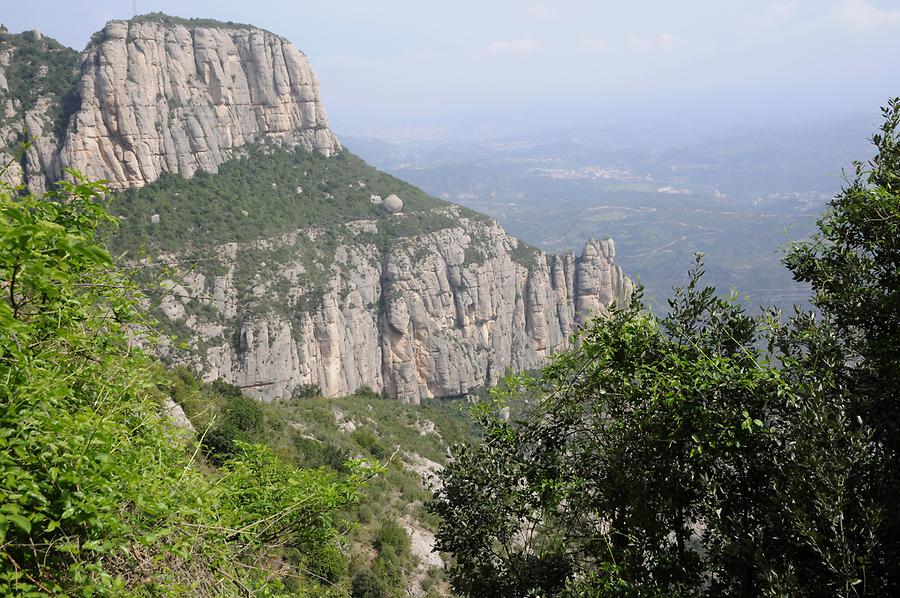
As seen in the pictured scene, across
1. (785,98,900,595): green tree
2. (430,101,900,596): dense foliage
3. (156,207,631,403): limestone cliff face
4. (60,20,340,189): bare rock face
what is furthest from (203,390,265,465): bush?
(60,20,340,189): bare rock face

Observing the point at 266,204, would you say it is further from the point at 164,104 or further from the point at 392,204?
the point at 392,204

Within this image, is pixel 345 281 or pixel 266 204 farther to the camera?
pixel 345 281

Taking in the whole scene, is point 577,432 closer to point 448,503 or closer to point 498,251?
point 448,503

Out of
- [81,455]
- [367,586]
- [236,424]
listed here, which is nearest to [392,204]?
[236,424]

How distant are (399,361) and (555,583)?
187 feet

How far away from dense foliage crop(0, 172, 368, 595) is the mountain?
36.9 meters

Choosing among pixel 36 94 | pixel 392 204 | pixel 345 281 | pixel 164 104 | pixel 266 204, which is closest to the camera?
pixel 36 94

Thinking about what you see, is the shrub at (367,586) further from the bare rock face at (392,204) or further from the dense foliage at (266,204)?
the bare rock face at (392,204)

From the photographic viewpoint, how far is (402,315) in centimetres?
6369

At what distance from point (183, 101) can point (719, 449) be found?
64471mm

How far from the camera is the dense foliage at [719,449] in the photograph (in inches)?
190

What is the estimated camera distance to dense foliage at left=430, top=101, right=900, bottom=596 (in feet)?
15.8

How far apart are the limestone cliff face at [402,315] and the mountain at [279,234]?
17 centimetres

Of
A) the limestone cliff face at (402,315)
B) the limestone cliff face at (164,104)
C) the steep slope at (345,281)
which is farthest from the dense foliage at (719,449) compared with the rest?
the limestone cliff face at (164,104)
